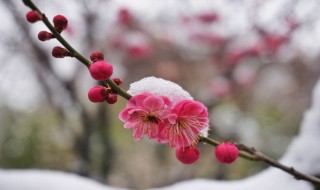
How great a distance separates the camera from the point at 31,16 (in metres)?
0.71

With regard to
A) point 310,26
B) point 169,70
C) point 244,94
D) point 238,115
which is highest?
point 169,70

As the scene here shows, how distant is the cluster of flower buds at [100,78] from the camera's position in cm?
73

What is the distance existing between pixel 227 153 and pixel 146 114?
0.67 feet

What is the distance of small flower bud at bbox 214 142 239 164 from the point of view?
80 centimetres

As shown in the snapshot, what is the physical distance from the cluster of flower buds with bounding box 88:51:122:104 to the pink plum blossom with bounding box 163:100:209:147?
0.14 m

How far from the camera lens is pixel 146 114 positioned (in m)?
0.84

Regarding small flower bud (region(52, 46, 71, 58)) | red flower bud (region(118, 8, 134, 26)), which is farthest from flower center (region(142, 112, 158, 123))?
red flower bud (region(118, 8, 134, 26))

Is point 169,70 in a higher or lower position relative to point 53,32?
higher

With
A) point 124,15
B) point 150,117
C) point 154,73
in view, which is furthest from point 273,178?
point 154,73

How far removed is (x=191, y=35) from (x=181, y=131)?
3735 mm

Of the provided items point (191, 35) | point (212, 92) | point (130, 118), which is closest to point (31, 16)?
point (130, 118)

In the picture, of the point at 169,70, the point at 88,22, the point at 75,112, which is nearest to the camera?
the point at 88,22

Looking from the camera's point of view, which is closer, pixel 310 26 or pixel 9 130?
pixel 310 26

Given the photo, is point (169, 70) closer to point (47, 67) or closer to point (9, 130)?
point (47, 67)
